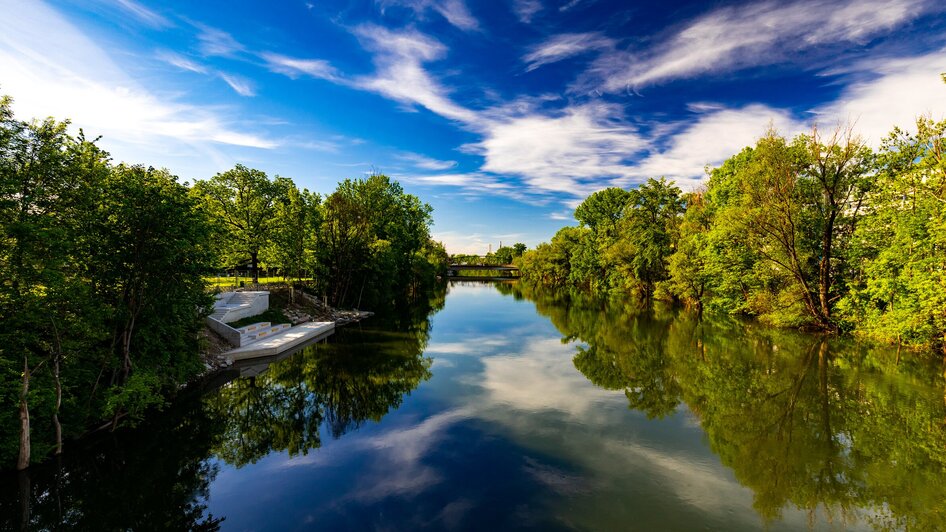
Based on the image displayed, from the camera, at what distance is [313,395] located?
2108cm

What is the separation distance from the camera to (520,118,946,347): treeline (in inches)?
976

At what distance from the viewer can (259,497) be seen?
38.7 feet

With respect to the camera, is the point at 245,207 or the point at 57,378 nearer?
the point at 57,378

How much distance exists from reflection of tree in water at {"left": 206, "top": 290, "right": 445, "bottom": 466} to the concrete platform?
160 cm

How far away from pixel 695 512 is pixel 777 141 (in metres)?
40.1

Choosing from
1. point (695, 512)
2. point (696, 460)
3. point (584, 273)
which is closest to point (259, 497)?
point (695, 512)

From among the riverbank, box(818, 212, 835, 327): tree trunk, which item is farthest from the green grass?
box(818, 212, 835, 327): tree trunk

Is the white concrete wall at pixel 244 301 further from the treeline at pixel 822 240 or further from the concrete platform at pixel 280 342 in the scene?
the treeline at pixel 822 240

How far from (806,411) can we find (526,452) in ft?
44.6

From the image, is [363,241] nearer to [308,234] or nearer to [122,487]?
[308,234]

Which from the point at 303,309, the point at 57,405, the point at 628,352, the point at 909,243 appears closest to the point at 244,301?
the point at 303,309

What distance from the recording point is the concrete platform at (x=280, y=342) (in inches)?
1110

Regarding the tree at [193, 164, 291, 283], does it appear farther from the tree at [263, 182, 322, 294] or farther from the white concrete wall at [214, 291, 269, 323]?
the white concrete wall at [214, 291, 269, 323]

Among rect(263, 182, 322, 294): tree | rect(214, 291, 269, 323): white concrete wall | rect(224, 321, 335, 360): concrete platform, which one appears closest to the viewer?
rect(224, 321, 335, 360): concrete platform
